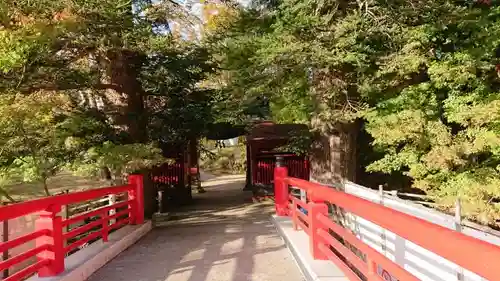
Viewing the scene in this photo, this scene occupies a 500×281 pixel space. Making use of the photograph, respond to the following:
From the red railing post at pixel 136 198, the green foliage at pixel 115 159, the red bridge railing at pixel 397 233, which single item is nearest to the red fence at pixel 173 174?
the green foliage at pixel 115 159

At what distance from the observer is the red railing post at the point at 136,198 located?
9000 mm

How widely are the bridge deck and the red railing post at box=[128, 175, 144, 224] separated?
16.0 inches

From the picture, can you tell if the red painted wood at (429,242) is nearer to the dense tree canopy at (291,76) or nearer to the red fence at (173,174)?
the dense tree canopy at (291,76)

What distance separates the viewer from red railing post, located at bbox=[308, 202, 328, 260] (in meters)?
5.31

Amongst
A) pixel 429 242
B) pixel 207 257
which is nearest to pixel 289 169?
pixel 207 257

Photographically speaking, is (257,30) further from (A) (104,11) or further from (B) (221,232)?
(B) (221,232)

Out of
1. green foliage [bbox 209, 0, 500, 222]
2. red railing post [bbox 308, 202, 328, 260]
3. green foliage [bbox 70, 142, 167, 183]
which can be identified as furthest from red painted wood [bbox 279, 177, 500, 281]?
green foliage [bbox 70, 142, 167, 183]

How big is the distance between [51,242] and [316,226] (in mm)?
2831

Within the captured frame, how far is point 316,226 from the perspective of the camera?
212 inches

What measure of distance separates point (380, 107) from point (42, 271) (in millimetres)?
7939

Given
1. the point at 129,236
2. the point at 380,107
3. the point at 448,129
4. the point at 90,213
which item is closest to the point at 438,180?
the point at 448,129

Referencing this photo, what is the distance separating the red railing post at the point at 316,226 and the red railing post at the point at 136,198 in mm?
4538

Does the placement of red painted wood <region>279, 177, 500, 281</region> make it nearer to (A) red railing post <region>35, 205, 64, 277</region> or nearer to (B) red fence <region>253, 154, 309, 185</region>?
(A) red railing post <region>35, 205, 64, 277</region>

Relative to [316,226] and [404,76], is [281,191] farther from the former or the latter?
[316,226]
